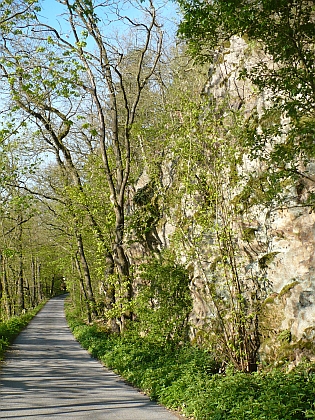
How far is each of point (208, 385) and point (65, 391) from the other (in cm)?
334

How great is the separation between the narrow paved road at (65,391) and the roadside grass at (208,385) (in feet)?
1.16

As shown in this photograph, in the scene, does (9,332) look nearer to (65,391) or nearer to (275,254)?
(65,391)

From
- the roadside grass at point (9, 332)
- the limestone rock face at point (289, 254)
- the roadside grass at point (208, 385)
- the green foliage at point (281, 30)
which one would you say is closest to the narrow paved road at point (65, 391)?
the roadside grass at point (208, 385)

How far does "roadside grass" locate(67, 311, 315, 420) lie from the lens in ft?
21.6

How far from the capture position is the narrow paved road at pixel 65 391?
8188 mm

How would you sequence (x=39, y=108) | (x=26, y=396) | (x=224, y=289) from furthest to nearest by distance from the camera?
1. (x=39, y=108)
2. (x=224, y=289)
3. (x=26, y=396)

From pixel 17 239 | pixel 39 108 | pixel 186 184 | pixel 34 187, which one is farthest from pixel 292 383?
pixel 17 239

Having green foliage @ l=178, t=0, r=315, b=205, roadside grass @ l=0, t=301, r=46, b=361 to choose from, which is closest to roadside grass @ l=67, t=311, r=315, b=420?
green foliage @ l=178, t=0, r=315, b=205

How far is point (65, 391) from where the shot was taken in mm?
10039

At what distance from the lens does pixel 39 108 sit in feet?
64.7

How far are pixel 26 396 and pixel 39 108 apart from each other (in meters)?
13.2

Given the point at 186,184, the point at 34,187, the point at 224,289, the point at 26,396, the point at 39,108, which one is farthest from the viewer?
the point at 34,187

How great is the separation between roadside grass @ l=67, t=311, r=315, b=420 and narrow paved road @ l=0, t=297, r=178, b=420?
35 centimetres

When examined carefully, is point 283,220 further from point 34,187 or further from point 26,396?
point 34,187
